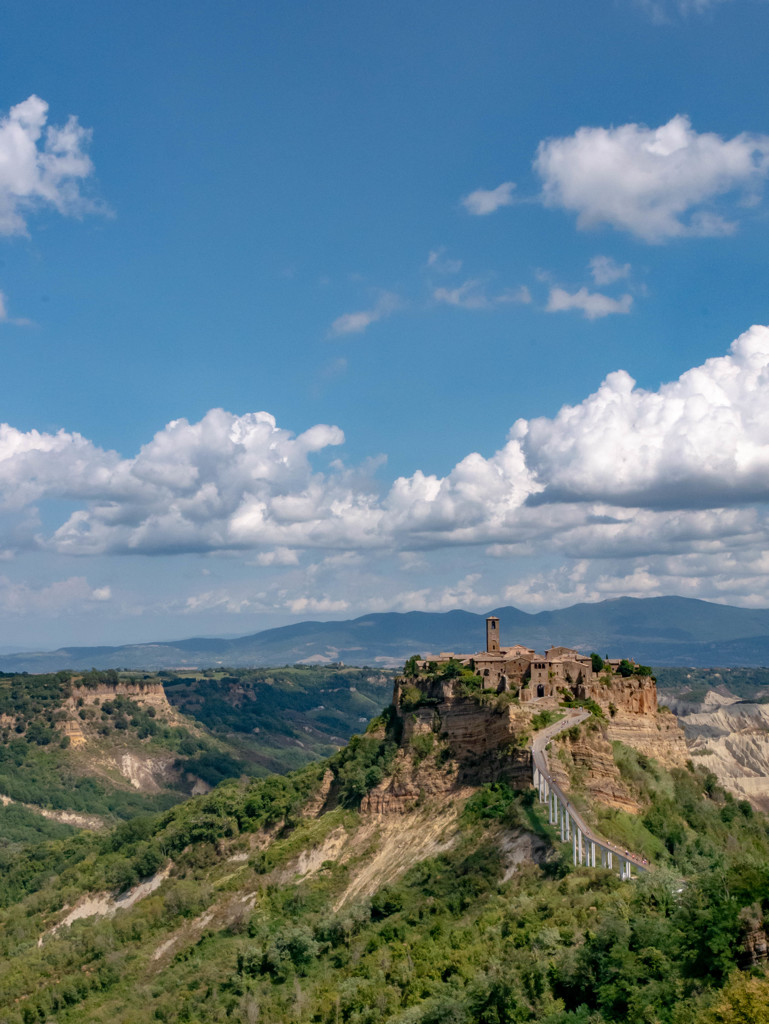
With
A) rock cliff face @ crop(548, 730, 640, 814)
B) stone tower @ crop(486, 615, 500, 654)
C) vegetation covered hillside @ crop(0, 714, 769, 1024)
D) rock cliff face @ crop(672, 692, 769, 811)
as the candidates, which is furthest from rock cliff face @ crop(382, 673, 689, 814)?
rock cliff face @ crop(672, 692, 769, 811)

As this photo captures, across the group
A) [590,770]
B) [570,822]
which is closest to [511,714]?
[590,770]

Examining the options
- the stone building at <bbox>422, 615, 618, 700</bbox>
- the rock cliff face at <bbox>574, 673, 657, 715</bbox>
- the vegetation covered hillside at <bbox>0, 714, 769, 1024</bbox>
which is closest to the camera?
the vegetation covered hillside at <bbox>0, 714, 769, 1024</bbox>

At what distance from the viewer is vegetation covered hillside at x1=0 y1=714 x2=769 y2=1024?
38.2 meters

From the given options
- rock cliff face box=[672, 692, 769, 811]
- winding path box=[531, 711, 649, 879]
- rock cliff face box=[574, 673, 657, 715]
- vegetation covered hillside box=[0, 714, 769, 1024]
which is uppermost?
rock cliff face box=[574, 673, 657, 715]

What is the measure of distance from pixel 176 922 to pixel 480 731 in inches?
1141

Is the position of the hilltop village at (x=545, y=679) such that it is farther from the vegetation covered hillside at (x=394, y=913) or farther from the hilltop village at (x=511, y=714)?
the vegetation covered hillside at (x=394, y=913)

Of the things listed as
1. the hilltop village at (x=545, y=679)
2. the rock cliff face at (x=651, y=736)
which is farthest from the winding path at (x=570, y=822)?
the rock cliff face at (x=651, y=736)

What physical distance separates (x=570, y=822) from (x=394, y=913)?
13299 mm

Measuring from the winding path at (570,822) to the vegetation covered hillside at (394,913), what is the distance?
1.03 m

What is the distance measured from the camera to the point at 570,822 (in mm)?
58281

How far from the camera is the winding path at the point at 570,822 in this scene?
5316 centimetres

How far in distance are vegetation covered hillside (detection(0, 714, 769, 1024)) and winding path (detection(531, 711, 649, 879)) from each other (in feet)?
3.39

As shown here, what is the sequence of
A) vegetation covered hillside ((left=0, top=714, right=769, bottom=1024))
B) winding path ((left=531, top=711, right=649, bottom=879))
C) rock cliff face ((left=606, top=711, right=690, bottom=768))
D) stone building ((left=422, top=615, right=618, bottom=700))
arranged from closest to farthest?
vegetation covered hillside ((left=0, top=714, right=769, bottom=1024)), winding path ((left=531, top=711, right=649, bottom=879)), stone building ((left=422, top=615, right=618, bottom=700)), rock cliff face ((left=606, top=711, right=690, bottom=768))

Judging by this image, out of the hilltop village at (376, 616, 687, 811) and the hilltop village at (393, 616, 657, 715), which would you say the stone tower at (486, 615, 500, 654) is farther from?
the hilltop village at (393, 616, 657, 715)
